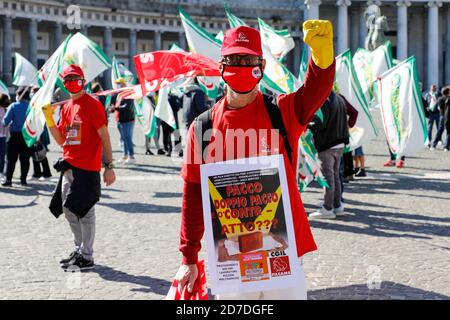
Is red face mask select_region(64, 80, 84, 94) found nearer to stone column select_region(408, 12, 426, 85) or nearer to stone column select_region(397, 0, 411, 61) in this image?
stone column select_region(397, 0, 411, 61)

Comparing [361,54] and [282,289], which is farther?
[361,54]

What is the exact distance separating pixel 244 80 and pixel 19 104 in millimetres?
8704

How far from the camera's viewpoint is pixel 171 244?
647 cm

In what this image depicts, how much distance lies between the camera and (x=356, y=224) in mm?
7422

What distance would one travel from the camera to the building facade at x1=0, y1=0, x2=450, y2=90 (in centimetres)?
4309

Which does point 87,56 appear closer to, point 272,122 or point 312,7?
point 272,122

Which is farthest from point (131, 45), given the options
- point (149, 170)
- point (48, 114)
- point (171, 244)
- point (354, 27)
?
point (48, 114)

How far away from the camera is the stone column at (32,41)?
42281 mm

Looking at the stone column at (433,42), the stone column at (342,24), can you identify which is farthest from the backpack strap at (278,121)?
the stone column at (342,24)

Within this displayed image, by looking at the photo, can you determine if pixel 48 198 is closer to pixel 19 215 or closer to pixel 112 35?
pixel 19 215

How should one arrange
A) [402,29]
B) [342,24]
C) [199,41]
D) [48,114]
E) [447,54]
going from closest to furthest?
[48,114], [199,41], [402,29], [447,54], [342,24]

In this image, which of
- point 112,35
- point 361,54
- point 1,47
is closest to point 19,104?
point 361,54

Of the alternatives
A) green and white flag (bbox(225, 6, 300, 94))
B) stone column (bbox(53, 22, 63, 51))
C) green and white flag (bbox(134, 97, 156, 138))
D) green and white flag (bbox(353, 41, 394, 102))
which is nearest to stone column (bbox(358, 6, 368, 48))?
stone column (bbox(53, 22, 63, 51))

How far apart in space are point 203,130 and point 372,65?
38.7 feet
